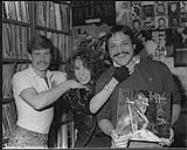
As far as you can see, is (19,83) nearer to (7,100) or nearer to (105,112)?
(7,100)

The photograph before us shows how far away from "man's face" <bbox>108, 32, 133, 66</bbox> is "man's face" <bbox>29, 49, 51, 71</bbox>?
0.21 m

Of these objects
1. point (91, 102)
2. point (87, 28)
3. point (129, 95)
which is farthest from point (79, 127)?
point (87, 28)

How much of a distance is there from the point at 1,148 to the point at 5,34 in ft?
1.23

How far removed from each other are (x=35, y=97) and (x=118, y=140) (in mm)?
306

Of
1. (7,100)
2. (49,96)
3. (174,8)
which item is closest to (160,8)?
(174,8)

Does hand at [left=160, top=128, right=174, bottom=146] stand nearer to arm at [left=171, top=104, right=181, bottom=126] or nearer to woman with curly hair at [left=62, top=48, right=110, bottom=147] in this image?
arm at [left=171, top=104, right=181, bottom=126]

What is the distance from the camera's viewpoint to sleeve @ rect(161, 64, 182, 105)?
975 mm

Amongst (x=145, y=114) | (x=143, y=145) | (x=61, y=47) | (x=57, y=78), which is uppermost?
(x=61, y=47)

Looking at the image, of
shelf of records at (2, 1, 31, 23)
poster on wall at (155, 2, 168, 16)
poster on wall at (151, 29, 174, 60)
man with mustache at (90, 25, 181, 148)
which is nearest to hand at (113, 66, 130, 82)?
man with mustache at (90, 25, 181, 148)

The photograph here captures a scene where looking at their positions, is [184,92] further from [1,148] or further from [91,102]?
[1,148]

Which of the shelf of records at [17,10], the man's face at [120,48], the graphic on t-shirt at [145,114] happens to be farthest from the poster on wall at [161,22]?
the shelf of records at [17,10]

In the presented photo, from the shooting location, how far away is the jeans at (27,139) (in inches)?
39.9

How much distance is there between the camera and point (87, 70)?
39.8 inches

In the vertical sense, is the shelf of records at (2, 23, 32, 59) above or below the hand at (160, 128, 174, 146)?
above
